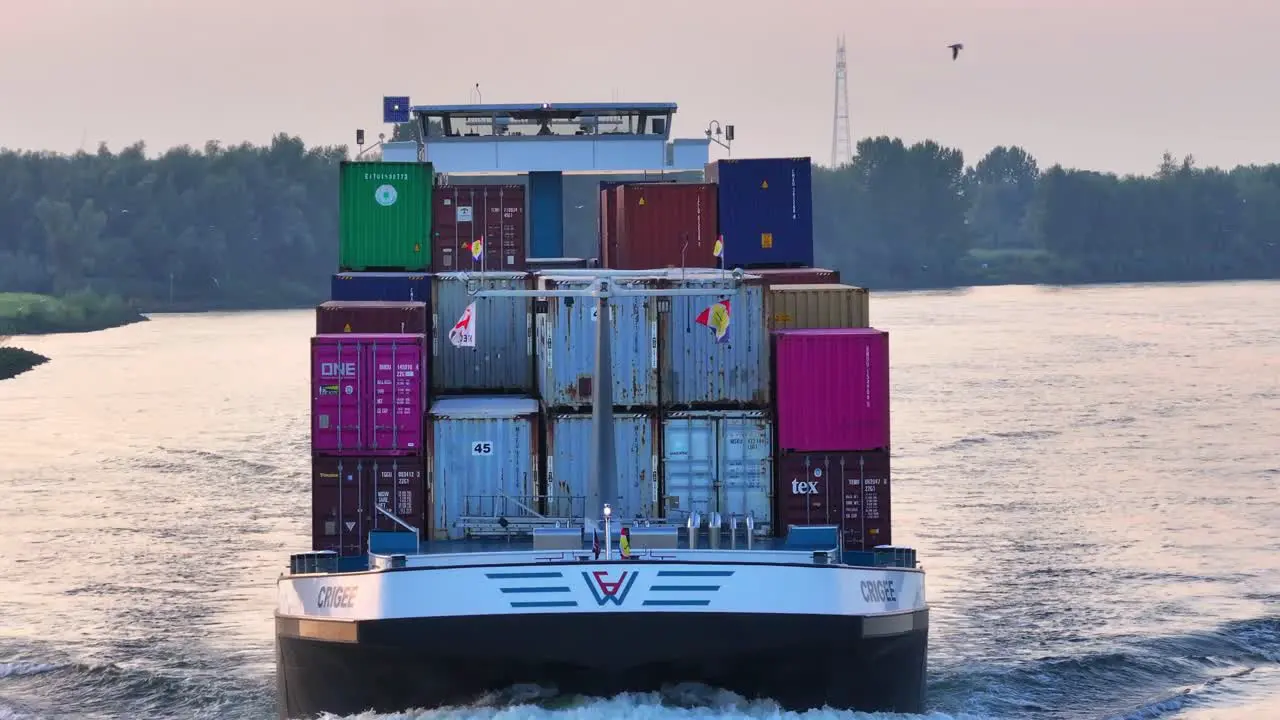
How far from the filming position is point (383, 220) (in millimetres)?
33094

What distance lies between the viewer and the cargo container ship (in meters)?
23.1

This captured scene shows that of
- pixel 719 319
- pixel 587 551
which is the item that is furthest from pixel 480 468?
pixel 719 319

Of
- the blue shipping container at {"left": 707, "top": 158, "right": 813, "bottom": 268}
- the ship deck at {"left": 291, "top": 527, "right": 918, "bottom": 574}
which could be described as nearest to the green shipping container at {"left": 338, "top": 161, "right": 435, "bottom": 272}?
the blue shipping container at {"left": 707, "top": 158, "right": 813, "bottom": 268}

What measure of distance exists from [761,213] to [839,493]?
287 inches

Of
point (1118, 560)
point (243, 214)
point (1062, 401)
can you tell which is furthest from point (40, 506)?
point (243, 214)

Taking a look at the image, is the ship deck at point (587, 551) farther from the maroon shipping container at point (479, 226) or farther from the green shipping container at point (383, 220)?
the maroon shipping container at point (479, 226)

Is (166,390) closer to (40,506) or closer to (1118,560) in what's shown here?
(40,506)

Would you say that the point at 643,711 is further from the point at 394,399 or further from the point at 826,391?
the point at 394,399

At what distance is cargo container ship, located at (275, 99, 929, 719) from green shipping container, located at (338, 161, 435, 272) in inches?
1.9

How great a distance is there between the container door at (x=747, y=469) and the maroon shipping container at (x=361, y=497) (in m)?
4.34

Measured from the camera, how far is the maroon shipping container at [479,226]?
33688 millimetres

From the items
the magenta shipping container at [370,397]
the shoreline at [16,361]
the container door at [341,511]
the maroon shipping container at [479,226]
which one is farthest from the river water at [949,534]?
the maroon shipping container at [479,226]

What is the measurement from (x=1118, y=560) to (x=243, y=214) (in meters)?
138

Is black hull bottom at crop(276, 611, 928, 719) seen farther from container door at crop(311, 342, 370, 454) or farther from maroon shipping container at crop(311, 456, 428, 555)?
container door at crop(311, 342, 370, 454)
